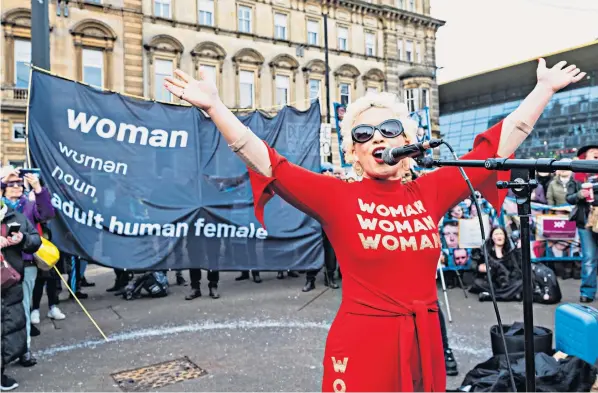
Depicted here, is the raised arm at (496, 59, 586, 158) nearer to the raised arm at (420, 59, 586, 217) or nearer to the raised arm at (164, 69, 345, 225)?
the raised arm at (420, 59, 586, 217)

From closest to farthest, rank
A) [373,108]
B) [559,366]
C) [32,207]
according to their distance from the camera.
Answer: [373,108]
[559,366]
[32,207]

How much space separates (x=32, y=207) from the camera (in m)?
5.70

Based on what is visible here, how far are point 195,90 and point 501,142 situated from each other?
4.82 ft

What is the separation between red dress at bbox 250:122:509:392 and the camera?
1.83 m

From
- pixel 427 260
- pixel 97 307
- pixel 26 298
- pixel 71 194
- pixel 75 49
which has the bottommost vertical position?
pixel 97 307

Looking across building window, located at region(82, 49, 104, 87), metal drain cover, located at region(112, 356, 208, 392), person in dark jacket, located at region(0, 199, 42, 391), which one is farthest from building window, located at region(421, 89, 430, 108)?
person in dark jacket, located at region(0, 199, 42, 391)

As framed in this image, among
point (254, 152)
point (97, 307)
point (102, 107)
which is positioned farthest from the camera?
point (97, 307)

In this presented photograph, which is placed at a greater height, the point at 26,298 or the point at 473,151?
the point at 473,151

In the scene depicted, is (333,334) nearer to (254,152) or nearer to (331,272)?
(254,152)

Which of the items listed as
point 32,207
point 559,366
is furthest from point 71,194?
point 559,366

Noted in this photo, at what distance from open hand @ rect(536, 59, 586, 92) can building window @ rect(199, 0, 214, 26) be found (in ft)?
82.6

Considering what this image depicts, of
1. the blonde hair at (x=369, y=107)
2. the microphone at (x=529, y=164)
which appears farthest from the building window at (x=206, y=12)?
the microphone at (x=529, y=164)

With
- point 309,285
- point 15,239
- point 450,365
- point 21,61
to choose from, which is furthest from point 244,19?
point 450,365

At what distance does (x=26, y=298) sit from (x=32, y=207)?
1379 mm
